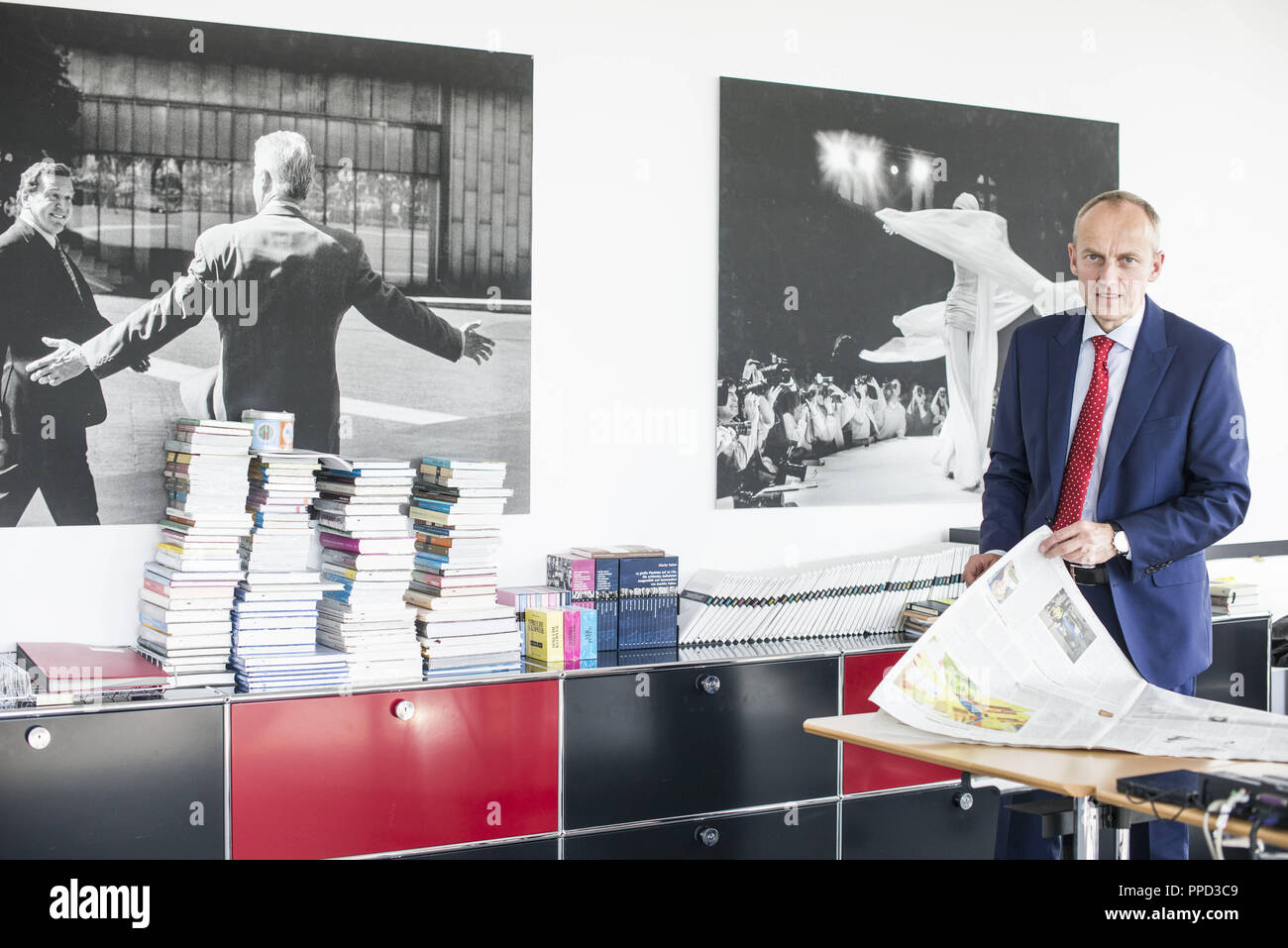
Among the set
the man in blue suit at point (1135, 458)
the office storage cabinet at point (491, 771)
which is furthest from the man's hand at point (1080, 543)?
the office storage cabinet at point (491, 771)

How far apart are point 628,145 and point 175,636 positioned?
6.32 ft

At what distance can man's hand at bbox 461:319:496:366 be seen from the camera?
12.3 ft

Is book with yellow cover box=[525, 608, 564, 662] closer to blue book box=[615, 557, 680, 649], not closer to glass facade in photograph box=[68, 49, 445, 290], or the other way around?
blue book box=[615, 557, 680, 649]

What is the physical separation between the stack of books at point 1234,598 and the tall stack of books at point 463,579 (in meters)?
2.37

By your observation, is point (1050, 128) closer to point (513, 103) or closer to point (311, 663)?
point (513, 103)

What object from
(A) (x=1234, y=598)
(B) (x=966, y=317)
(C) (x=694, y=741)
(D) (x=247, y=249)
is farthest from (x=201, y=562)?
(A) (x=1234, y=598)

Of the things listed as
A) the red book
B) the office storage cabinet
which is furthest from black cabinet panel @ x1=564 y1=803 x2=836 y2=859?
the red book

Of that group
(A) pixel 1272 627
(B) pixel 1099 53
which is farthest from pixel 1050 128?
(A) pixel 1272 627

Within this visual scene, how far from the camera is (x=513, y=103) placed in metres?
3.81

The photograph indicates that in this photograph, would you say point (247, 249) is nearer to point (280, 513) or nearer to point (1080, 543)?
point (280, 513)

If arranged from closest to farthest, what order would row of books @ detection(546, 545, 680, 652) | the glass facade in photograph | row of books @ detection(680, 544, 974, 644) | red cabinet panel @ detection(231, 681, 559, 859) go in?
1. red cabinet panel @ detection(231, 681, 559, 859)
2. the glass facade in photograph
3. row of books @ detection(546, 545, 680, 652)
4. row of books @ detection(680, 544, 974, 644)

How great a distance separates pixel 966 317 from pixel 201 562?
8.60 feet

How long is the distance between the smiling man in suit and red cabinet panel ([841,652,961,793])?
81.6 inches

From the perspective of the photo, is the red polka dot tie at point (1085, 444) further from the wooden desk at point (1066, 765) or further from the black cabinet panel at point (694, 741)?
the black cabinet panel at point (694, 741)
